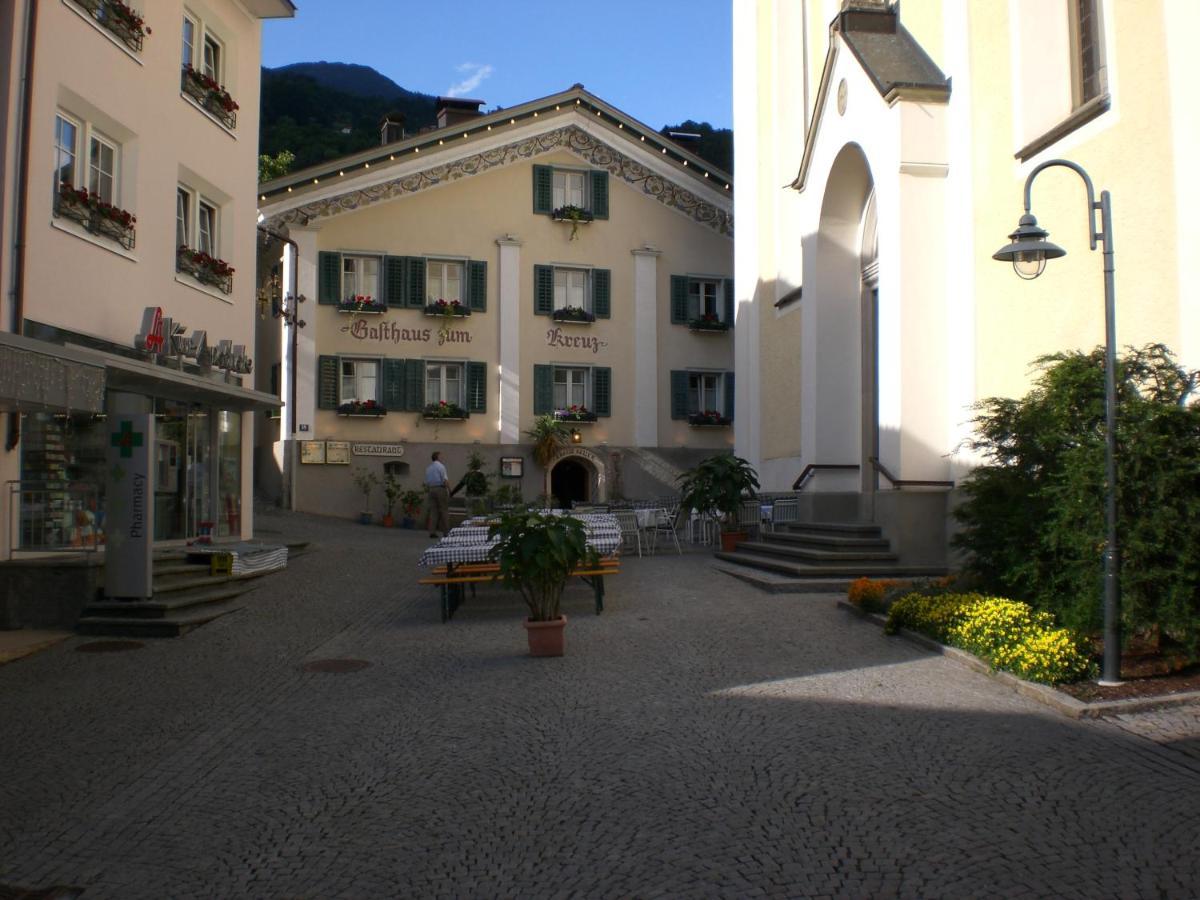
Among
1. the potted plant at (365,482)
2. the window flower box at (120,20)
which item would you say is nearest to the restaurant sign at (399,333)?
the potted plant at (365,482)

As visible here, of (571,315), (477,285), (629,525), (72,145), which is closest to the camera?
(72,145)

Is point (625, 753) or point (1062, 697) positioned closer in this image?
point (625, 753)

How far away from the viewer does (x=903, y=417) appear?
15.0 m

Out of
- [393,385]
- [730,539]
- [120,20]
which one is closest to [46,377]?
[120,20]

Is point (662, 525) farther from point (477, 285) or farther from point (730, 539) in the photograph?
point (477, 285)

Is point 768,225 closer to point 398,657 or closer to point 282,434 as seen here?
point 282,434

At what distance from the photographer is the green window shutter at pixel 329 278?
28.6m

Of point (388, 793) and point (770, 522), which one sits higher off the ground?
point (770, 522)

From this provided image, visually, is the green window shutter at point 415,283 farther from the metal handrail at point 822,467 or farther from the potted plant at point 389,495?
the metal handrail at point 822,467

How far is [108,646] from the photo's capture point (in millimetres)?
11023

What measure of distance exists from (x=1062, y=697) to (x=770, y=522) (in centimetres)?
1230

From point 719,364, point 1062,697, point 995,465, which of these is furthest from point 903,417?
point 719,364

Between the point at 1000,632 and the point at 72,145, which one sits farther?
the point at 72,145

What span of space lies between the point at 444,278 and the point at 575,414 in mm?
5054
